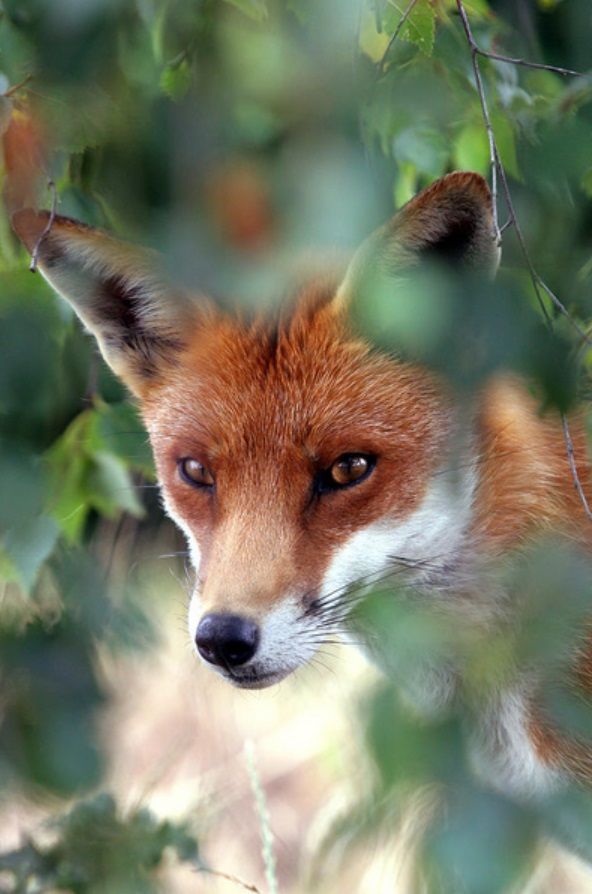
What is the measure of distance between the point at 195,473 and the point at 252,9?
1278 millimetres

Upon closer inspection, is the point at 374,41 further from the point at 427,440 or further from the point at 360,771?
the point at 360,771

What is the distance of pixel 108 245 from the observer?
3027 millimetres

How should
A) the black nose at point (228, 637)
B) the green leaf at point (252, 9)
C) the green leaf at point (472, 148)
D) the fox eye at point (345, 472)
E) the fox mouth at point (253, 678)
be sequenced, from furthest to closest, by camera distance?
1. the green leaf at point (472, 148)
2. the fox eye at point (345, 472)
3. the fox mouth at point (253, 678)
4. the black nose at point (228, 637)
5. the green leaf at point (252, 9)

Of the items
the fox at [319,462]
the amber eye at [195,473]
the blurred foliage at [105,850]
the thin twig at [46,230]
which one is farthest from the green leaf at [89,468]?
the blurred foliage at [105,850]

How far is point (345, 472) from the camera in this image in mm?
2975

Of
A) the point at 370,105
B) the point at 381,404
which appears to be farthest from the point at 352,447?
the point at 370,105

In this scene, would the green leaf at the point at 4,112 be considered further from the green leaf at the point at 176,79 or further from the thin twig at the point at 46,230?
the green leaf at the point at 176,79

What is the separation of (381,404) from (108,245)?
0.83 meters

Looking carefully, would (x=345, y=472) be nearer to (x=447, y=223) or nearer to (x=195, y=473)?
(x=195, y=473)

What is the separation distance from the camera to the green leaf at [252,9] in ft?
7.59

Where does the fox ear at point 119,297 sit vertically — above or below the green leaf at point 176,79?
below

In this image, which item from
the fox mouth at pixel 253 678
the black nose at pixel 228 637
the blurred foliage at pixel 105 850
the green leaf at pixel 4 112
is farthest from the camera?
the fox mouth at pixel 253 678

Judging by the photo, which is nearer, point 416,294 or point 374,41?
point 416,294

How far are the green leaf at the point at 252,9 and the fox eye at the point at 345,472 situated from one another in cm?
111
